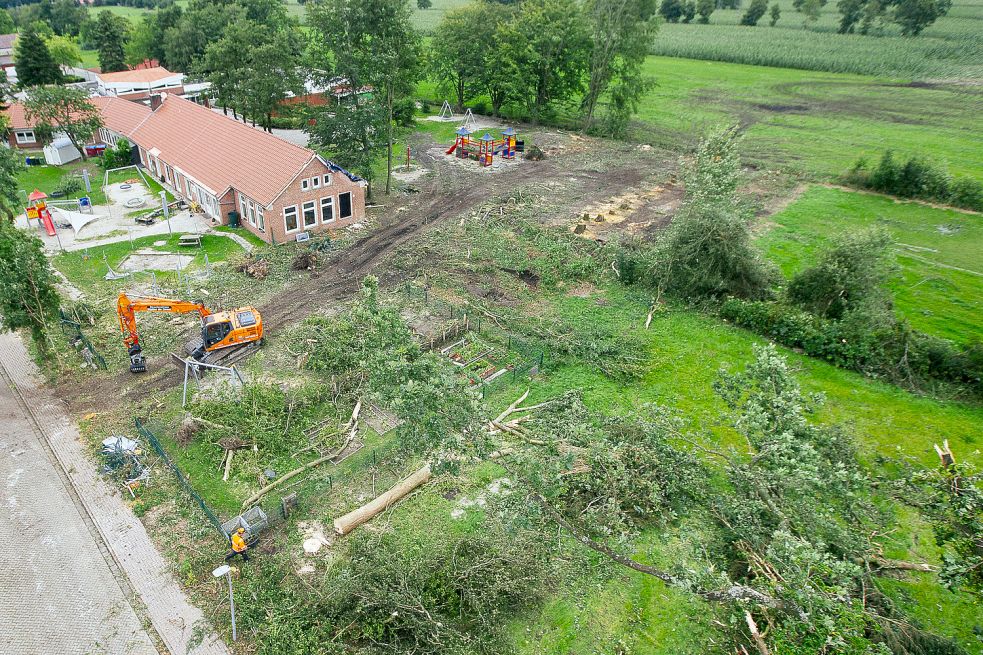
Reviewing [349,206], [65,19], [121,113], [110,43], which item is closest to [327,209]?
[349,206]

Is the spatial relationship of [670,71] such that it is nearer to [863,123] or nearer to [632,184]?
[863,123]

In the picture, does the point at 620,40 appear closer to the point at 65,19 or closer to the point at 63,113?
the point at 63,113

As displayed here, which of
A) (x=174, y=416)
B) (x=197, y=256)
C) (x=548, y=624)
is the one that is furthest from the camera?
(x=197, y=256)

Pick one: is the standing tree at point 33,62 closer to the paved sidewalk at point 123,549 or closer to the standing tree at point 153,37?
the standing tree at point 153,37

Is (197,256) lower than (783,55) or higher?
lower

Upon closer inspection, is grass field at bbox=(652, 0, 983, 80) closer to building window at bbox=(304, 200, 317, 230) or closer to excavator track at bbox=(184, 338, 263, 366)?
building window at bbox=(304, 200, 317, 230)

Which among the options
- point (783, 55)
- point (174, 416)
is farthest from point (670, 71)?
point (174, 416)

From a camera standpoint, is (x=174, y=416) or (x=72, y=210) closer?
(x=174, y=416)

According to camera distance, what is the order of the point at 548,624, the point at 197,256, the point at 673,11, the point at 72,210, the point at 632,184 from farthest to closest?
1. the point at 673,11
2. the point at 632,184
3. the point at 72,210
4. the point at 197,256
5. the point at 548,624

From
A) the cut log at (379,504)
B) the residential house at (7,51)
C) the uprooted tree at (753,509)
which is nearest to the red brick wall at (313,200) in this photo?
the uprooted tree at (753,509)
